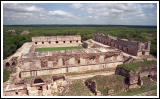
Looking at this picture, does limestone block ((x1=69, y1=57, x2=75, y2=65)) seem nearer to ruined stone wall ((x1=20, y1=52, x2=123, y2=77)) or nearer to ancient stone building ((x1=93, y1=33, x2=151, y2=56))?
ruined stone wall ((x1=20, y1=52, x2=123, y2=77))

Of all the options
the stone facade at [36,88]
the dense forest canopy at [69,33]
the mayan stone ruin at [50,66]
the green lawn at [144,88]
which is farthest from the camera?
the dense forest canopy at [69,33]

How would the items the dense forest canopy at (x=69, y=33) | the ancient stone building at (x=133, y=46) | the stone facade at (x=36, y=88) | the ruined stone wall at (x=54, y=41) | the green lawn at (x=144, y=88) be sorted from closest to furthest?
the stone facade at (x=36, y=88)
the green lawn at (x=144, y=88)
the ancient stone building at (x=133, y=46)
the dense forest canopy at (x=69, y=33)
the ruined stone wall at (x=54, y=41)

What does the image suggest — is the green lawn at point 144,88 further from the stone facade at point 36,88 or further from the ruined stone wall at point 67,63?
the stone facade at point 36,88

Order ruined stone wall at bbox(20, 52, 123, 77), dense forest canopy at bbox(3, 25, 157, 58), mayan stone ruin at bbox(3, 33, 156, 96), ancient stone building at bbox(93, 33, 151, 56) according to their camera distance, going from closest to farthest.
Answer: mayan stone ruin at bbox(3, 33, 156, 96) < ruined stone wall at bbox(20, 52, 123, 77) < ancient stone building at bbox(93, 33, 151, 56) < dense forest canopy at bbox(3, 25, 157, 58)

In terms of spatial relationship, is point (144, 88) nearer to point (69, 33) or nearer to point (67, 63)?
point (67, 63)

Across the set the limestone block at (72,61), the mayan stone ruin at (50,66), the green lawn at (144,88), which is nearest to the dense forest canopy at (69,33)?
the green lawn at (144,88)

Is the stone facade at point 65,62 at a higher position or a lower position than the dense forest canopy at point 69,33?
lower

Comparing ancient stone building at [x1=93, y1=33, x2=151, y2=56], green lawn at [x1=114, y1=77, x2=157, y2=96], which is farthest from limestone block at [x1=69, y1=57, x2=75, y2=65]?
ancient stone building at [x1=93, y1=33, x2=151, y2=56]

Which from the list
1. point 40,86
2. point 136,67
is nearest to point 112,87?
point 136,67
